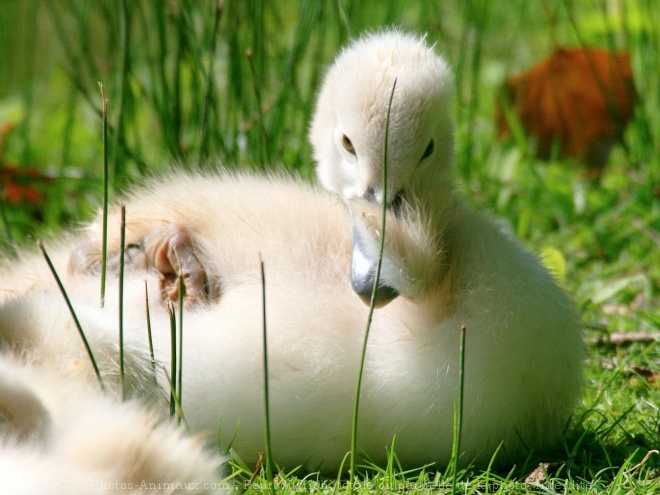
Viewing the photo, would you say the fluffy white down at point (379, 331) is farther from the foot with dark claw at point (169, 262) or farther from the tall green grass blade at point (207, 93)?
the tall green grass blade at point (207, 93)

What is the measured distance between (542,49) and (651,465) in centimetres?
410

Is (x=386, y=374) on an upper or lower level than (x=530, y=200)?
lower

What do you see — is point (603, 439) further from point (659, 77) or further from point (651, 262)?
point (659, 77)

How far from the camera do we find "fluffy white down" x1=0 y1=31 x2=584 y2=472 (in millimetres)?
1887

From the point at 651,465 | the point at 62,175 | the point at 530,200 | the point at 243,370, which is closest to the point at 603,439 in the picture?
the point at 651,465

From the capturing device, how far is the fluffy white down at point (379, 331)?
6.19 ft

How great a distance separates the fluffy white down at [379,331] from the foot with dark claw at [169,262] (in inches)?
1.7

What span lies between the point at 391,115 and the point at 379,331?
503 mm

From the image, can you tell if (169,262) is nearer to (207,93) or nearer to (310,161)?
(207,93)

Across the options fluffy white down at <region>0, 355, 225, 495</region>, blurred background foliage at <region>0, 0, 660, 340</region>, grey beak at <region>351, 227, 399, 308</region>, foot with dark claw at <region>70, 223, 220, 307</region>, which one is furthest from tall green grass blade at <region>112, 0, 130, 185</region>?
fluffy white down at <region>0, 355, 225, 495</region>

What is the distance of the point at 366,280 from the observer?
1826mm

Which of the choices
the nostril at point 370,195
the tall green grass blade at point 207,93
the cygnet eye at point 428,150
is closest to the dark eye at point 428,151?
the cygnet eye at point 428,150

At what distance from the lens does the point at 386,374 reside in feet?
6.25

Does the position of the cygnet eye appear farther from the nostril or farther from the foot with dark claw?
the foot with dark claw
